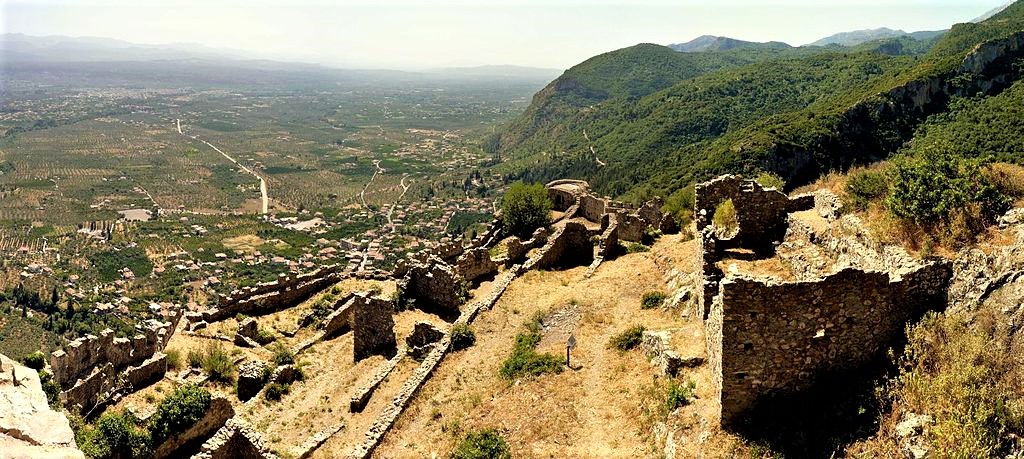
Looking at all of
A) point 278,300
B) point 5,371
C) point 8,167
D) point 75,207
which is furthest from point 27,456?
point 8,167

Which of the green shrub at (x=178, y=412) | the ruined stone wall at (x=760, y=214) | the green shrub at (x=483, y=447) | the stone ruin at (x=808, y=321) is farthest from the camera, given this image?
the ruined stone wall at (x=760, y=214)

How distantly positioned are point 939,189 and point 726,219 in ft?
24.5

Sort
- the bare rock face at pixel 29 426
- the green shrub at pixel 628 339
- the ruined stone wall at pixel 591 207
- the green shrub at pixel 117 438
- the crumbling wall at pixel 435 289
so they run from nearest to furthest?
the bare rock face at pixel 29 426
the green shrub at pixel 117 438
the green shrub at pixel 628 339
the crumbling wall at pixel 435 289
the ruined stone wall at pixel 591 207

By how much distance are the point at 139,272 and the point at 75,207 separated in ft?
215

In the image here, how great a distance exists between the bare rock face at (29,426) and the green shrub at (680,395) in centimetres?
1010

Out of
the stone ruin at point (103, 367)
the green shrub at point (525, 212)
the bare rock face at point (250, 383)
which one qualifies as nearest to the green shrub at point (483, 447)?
the bare rock face at point (250, 383)

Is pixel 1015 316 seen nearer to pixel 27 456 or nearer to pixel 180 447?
pixel 27 456

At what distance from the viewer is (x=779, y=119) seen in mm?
101500

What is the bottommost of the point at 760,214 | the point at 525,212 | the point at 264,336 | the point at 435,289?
the point at 264,336

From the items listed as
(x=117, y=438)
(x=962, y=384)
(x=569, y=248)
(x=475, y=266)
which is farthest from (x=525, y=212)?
(x=962, y=384)

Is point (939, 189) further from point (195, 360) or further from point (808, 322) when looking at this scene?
point (195, 360)

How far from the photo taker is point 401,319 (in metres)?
22.9

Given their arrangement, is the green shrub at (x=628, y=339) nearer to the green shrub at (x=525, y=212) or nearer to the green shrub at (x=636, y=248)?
the green shrub at (x=636, y=248)

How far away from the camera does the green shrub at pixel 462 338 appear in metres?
19.1
